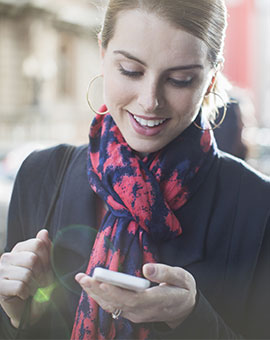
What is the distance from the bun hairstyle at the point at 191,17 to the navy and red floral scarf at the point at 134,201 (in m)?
0.25

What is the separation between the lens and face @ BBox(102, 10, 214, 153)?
3.33 ft

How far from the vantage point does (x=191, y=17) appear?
3.36 feet

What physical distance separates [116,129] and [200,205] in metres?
0.33

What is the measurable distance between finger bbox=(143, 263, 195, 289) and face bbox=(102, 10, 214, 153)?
389 mm

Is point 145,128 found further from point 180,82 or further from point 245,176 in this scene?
point 245,176

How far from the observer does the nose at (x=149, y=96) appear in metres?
1.04

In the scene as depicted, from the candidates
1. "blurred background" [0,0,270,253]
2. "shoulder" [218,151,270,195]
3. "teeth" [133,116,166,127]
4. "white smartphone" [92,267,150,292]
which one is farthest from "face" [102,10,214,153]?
"blurred background" [0,0,270,253]

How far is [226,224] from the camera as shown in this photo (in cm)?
122

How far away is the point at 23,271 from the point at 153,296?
0.40 metres

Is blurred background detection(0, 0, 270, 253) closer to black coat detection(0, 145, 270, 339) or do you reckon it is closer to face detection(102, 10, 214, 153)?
black coat detection(0, 145, 270, 339)

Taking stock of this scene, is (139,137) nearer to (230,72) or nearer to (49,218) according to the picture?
(49,218)

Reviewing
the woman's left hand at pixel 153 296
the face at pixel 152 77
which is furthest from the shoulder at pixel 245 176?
the woman's left hand at pixel 153 296

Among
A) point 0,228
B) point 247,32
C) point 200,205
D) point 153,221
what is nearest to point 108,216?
point 153,221

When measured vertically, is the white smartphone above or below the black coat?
above
